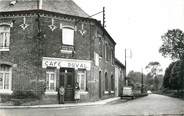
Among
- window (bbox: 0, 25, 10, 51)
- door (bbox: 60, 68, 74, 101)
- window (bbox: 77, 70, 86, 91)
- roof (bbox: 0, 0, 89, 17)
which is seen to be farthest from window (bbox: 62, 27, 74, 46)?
window (bbox: 0, 25, 10, 51)

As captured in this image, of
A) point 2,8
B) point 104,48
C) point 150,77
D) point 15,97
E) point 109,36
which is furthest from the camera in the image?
point 150,77

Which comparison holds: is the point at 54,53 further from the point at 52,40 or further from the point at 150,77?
the point at 150,77

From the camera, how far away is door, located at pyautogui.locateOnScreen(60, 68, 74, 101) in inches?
970

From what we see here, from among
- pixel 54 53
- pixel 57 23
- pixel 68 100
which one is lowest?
pixel 68 100

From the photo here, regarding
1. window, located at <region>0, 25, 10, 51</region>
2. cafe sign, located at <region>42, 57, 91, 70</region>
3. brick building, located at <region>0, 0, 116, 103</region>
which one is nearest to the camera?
brick building, located at <region>0, 0, 116, 103</region>

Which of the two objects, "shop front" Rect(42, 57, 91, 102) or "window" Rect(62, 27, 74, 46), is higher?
"window" Rect(62, 27, 74, 46)

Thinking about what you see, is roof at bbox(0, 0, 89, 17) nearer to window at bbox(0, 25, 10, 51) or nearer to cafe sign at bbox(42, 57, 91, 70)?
window at bbox(0, 25, 10, 51)

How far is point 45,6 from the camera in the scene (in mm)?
24391

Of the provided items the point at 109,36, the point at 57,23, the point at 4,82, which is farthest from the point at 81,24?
the point at 109,36

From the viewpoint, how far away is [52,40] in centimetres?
2412

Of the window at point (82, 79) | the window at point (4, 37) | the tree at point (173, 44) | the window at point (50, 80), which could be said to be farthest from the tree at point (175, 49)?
the window at point (4, 37)

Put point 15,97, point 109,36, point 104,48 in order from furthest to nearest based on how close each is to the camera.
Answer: point 109,36
point 104,48
point 15,97

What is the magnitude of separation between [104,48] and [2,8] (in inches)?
461

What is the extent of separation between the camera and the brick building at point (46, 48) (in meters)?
23.3
